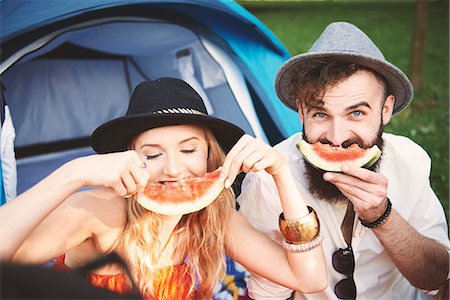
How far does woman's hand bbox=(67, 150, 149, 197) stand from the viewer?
1938 millimetres

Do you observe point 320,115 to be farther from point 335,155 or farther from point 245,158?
point 245,158

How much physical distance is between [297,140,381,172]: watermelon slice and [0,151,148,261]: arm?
94 cm

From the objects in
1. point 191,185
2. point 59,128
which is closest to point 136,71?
point 59,128

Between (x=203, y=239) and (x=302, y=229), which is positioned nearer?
(x=302, y=229)

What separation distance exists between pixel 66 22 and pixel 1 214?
90.9 inches

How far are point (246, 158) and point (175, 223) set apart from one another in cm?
54

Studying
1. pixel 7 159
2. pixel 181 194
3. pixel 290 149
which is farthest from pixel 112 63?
pixel 181 194

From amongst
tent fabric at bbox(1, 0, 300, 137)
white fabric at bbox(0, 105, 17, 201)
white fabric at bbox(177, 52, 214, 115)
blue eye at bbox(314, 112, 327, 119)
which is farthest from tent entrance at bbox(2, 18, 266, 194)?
blue eye at bbox(314, 112, 327, 119)

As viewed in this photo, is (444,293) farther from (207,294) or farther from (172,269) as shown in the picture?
(172,269)

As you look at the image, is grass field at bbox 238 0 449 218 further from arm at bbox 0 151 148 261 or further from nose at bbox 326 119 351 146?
arm at bbox 0 151 148 261

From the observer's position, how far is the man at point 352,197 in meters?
2.69

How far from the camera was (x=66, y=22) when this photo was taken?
12.9ft

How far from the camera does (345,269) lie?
2.83 meters

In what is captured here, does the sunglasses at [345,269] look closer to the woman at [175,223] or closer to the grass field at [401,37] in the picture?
the woman at [175,223]
